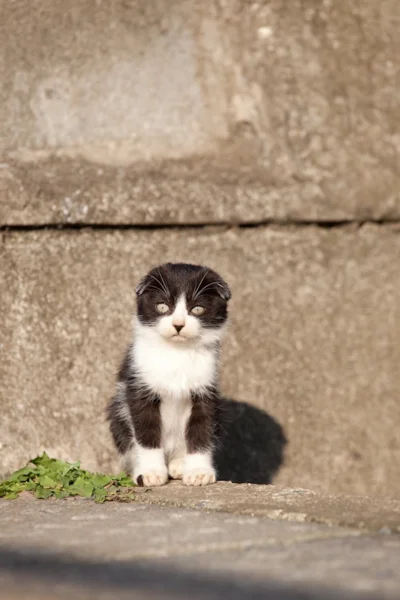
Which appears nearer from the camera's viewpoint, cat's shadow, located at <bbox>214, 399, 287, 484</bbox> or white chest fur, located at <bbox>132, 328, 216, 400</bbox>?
white chest fur, located at <bbox>132, 328, 216, 400</bbox>

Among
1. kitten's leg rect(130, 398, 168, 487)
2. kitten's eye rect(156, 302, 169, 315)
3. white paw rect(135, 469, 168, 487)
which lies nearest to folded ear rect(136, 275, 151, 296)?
kitten's eye rect(156, 302, 169, 315)

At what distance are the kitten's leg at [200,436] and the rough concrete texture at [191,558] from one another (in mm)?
1137

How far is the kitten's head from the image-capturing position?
469 centimetres

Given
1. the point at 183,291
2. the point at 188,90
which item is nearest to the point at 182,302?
the point at 183,291

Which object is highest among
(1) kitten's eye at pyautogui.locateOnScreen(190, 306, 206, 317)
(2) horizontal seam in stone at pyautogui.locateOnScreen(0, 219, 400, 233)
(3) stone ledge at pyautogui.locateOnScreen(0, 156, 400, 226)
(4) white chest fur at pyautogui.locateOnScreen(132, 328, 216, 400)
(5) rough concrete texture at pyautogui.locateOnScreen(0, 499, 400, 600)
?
(3) stone ledge at pyautogui.locateOnScreen(0, 156, 400, 226)

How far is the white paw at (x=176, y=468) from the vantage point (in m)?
4.96

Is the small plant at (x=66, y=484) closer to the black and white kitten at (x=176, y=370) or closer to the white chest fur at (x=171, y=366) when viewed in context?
the black and white kitten at (x=176, y=370)

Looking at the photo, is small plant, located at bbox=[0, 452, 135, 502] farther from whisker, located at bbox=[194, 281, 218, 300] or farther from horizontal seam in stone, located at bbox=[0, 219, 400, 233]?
horizontal seam in stone, located at bbox=[0, 219, 400, 233]

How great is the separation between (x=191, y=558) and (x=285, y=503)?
1113 millimetres

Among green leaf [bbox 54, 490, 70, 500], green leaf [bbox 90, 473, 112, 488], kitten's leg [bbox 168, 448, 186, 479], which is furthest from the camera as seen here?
kitten's leg [bbox 168, 448, 186, 479]

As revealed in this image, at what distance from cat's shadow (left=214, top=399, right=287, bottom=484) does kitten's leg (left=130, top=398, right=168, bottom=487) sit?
0.84m

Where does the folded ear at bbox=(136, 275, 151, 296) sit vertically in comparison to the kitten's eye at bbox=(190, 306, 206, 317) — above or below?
above

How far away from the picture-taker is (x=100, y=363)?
549 cm

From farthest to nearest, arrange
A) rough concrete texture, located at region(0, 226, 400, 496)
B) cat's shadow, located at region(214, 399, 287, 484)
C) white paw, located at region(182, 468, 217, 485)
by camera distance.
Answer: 1. cat's shadow, located at region(214, 399, 287, 484)
2. rough concrete texture, located at region(0, 226, 400, 496)
3. white paw, located at region(182, 468, 217, 485)
